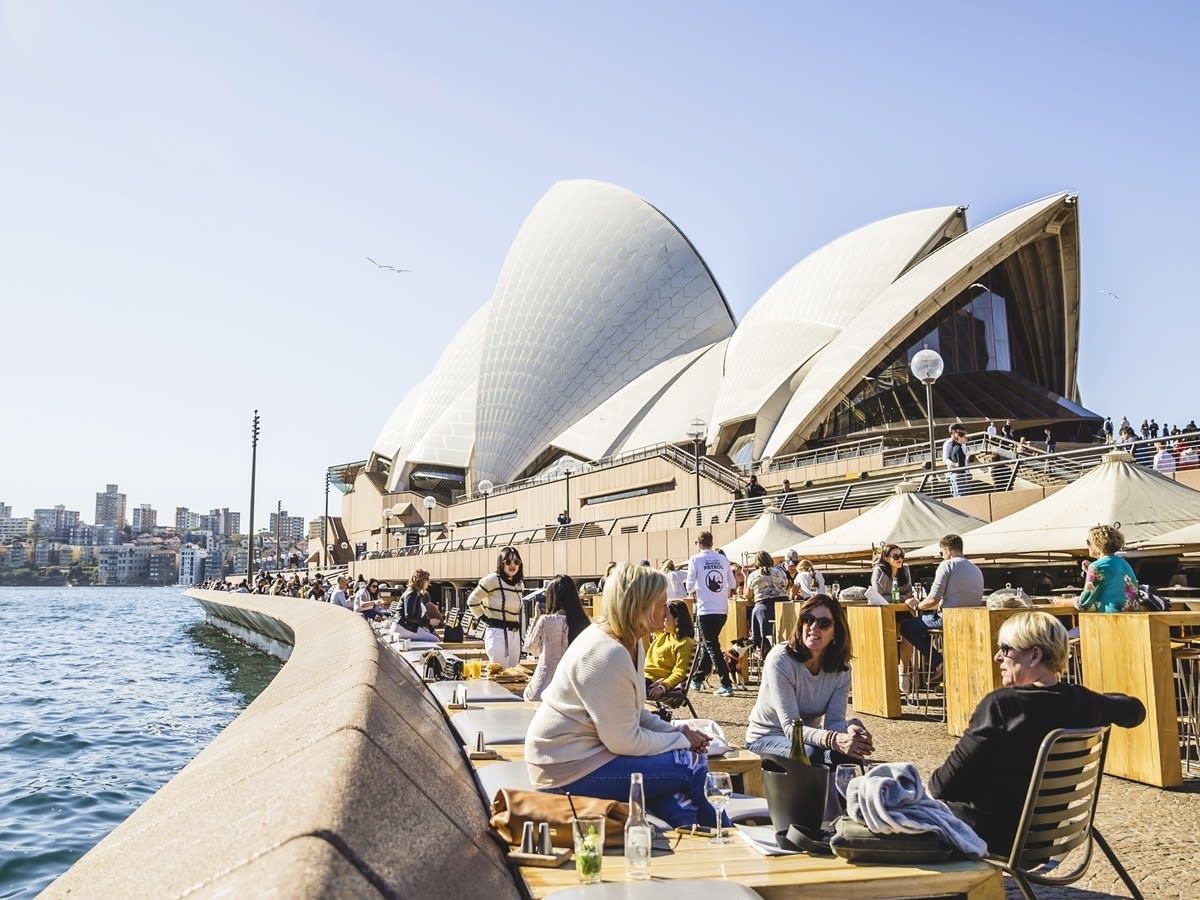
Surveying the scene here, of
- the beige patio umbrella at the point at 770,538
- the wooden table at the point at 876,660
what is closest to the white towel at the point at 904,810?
the wooden table at the point at 876,660

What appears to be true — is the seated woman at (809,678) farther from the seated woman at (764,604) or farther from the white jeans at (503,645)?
the seated woman at (764,604)

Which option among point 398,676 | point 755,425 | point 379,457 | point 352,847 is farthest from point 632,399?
point 352,847

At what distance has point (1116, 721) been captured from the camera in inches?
115

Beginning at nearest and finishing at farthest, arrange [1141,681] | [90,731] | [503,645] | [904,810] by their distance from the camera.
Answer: [904,810], [1141,681], [503,645], [90,731]

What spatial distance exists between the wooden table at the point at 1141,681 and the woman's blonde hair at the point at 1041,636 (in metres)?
2.66

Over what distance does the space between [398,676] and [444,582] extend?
31.0 m

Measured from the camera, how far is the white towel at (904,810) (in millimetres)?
2305

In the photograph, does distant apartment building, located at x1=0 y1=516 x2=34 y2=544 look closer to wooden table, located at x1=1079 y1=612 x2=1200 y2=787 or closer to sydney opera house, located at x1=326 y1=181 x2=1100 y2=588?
sydney opera house, located at x1=326 y1=181 x2=1100 y2=588

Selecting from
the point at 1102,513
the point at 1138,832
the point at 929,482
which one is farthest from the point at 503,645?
the point at 929,482

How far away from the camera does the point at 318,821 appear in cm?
158

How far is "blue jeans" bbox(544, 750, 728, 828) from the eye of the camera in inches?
119

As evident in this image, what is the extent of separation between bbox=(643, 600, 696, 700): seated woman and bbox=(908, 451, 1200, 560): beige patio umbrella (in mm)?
4070

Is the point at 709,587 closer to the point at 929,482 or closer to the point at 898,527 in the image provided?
the point at 898,527

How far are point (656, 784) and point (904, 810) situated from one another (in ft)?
2.94
